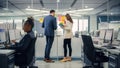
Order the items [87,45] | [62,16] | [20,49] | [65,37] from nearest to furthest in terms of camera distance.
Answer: [20,49] → [87,45] → [65,37] → [62,16]

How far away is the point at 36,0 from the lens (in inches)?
404

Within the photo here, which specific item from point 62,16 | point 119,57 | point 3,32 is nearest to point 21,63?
point 3,32

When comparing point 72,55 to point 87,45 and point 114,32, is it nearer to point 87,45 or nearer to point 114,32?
point 114,32

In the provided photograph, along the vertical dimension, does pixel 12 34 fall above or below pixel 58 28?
below

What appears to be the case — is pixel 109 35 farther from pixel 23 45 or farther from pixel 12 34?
pixel 12 34

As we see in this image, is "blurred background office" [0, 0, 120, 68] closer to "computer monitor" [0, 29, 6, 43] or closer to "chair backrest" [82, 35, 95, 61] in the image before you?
"computer monitor" [0, 29, 6, 43]

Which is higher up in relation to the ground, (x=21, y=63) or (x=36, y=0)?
(x=36, y=0)

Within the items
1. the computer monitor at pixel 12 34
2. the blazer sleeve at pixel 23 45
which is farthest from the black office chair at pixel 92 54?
the computer monitor at pixel 12 34

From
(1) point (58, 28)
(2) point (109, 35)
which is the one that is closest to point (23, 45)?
(2) point (109, 35)

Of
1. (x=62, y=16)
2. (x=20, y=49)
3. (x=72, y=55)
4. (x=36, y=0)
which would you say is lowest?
(x=72, y=55)

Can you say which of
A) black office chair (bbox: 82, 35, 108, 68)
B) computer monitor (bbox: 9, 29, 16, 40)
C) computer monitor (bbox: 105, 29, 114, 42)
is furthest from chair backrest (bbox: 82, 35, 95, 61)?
computer monitor (bbox: 9, 29, 16, 40)

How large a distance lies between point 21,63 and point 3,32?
1.18 meters

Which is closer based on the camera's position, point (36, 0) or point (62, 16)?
point (62, 16)

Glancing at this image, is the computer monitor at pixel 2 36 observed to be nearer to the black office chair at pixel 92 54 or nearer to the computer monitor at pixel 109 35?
the black office chair at pixel 92 54
